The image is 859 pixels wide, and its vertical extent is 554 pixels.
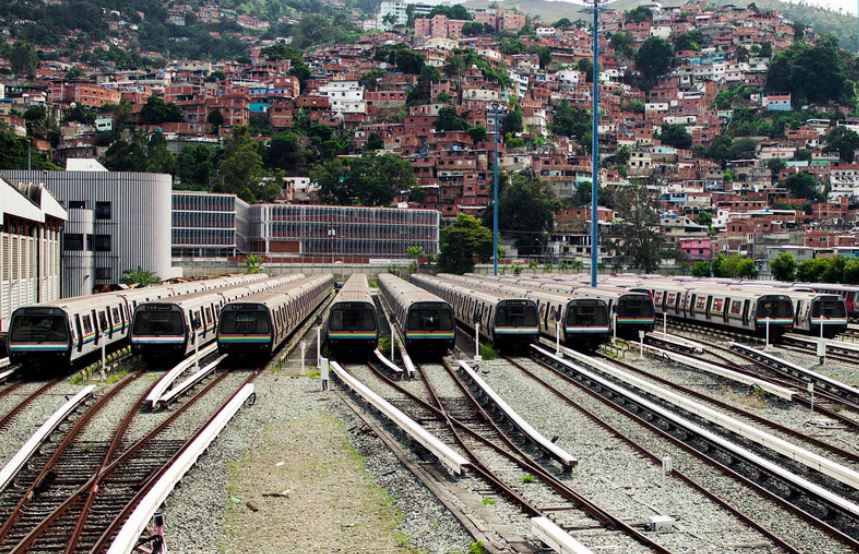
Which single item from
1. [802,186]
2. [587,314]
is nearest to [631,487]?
[587,314]

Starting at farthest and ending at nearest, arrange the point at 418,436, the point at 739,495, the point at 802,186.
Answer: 1. the point at 802,186
2. the point at 418,436
3. the point at 739,495

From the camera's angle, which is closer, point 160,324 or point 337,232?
Result: point 160,324

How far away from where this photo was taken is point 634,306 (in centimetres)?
3281

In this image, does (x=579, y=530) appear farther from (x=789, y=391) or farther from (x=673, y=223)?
(x=673, y=223)

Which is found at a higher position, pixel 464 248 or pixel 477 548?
pixel 464 248

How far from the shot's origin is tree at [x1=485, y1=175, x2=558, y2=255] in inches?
4695

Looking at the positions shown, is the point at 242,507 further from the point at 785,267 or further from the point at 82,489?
the point at 785,267

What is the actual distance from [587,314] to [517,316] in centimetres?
210

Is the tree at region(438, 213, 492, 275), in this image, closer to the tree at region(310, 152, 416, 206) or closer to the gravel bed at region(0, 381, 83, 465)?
the tree at region(310, 152, 416, 206)

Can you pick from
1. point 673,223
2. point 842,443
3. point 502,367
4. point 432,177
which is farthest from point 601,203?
point 842,443

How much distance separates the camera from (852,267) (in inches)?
2539

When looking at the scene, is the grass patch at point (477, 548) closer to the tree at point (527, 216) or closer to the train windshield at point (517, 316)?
the train windshield at point (517, 316)

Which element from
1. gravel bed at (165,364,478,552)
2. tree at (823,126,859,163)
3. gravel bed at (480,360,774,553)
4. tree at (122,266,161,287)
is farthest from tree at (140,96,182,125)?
A: gravel bed at (480,360,774,553)

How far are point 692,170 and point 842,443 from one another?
171517 mm
